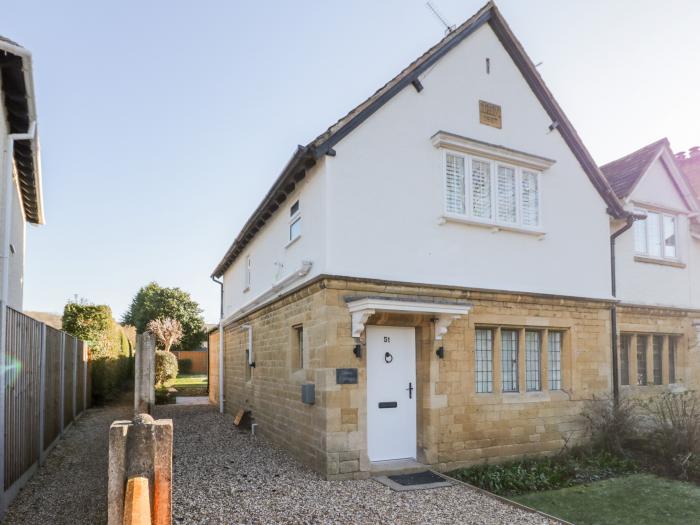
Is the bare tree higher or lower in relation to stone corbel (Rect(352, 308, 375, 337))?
lower

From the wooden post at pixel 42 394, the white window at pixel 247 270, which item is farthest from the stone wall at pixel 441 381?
the wooden post at pixel 42 394

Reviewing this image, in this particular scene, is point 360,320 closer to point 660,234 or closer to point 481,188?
point 481,188

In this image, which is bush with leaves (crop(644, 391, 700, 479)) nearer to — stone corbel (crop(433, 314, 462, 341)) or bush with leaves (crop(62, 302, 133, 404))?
stone corbel (crop(433, 314, 462, 341))

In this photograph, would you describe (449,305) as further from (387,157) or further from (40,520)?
(40,520)

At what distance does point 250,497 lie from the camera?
281 inches

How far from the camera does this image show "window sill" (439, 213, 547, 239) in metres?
9.41

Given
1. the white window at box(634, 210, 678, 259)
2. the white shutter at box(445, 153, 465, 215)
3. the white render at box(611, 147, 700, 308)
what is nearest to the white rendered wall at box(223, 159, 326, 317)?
the white shutter at box(445, 153, 465, 215)

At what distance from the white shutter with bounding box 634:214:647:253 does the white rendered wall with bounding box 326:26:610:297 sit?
1.30 metres

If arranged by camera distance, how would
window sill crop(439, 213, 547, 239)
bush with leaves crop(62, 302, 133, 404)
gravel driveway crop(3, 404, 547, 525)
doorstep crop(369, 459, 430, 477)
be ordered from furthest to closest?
bush with leaves crop(62, 302, 133, 404) < window sill crop(439, 213, 547, 239) < doorstep crop(369, 459, 430, 477) < gravel driveway crop(3, 404, 547, 525)

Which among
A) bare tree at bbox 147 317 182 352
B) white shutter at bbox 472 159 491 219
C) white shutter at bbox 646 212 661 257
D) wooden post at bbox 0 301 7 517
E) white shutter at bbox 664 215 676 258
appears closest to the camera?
wooden post at bbox 0 301 7 517

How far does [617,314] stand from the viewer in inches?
455

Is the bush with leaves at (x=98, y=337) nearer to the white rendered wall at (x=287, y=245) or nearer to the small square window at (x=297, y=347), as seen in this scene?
the white rendered wall at (x=287, y=245)

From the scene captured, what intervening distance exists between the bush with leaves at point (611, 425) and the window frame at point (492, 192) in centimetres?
377

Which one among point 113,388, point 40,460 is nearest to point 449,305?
point 40,460
